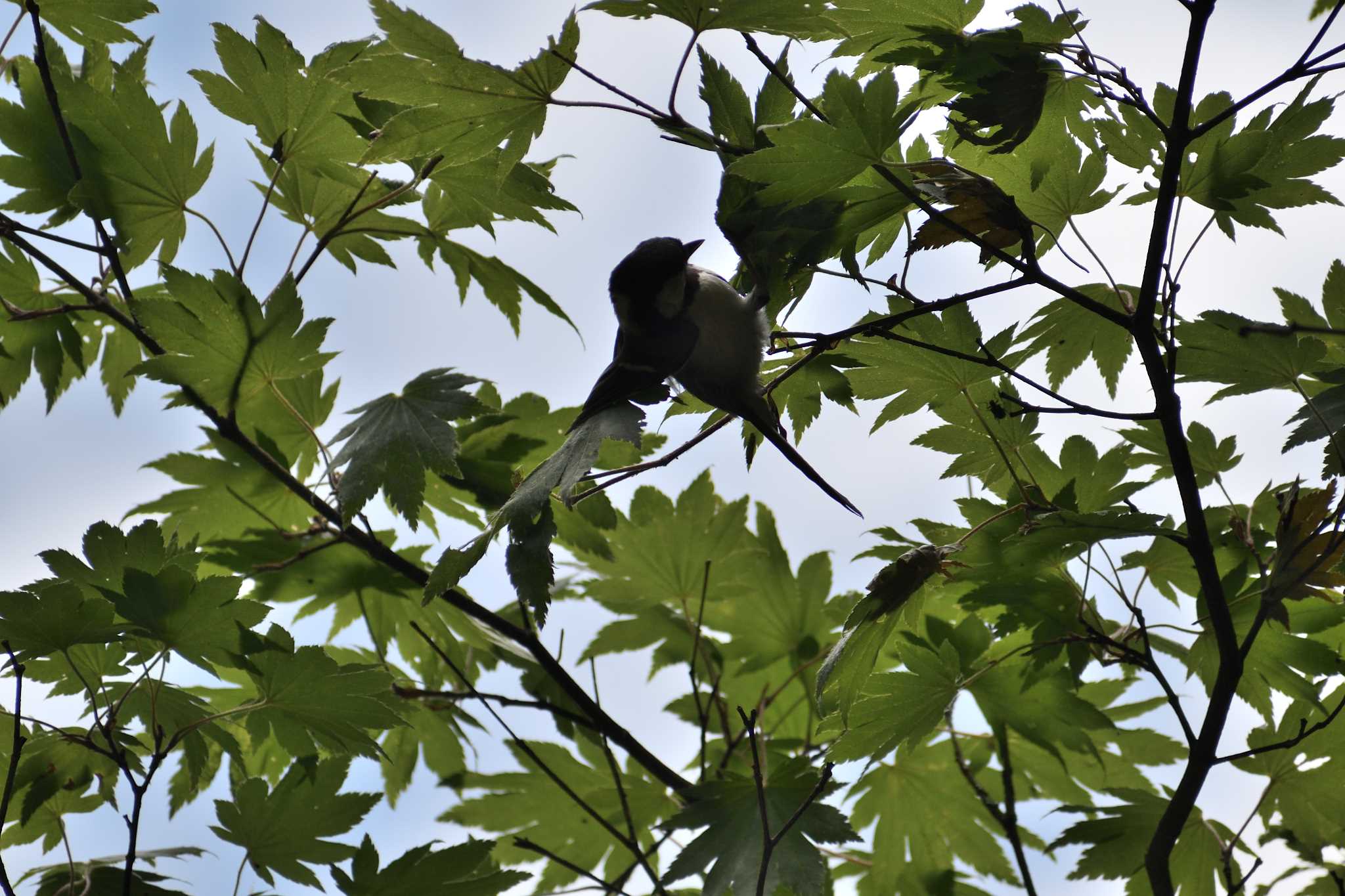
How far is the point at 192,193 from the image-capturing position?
1796mm

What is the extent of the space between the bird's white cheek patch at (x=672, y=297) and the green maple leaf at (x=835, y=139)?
0.47 m

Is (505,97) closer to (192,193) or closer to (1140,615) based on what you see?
(192,193)

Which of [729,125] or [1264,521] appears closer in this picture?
[729,125]

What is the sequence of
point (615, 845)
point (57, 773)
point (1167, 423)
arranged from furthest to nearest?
1. point (615, 845)
2. point (57, 773)
3. point (1167, 423)

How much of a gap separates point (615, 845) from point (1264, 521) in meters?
1.37

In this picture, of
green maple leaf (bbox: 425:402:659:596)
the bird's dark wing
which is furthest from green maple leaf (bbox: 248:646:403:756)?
the bird's dark wing

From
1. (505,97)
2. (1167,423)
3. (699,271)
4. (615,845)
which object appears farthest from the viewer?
(615,845)

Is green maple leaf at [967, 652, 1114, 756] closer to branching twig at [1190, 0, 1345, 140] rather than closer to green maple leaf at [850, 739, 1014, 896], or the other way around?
green maple leaf at [850, 739, 1014, 896]

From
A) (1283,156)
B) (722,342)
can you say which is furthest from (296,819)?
(1283,156)

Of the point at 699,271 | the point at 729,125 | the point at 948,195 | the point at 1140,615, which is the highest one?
the point at 699,271

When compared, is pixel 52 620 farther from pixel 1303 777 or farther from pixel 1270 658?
pixel 1303 777

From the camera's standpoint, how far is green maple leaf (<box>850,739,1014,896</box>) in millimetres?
2023

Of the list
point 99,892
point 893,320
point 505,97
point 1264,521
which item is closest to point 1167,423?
point 893,320

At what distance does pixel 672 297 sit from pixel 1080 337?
2.18ft
